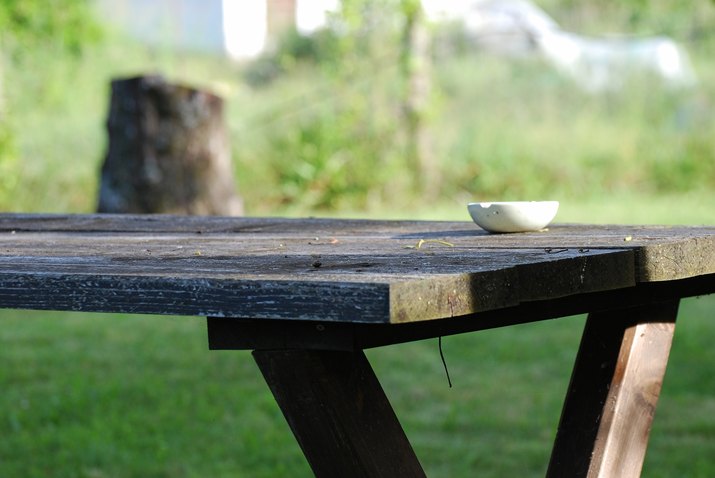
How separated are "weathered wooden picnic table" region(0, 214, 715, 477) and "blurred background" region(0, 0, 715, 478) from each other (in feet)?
4.37

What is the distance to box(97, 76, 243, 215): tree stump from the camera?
6.30 metres

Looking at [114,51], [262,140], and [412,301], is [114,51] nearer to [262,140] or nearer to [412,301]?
[262,140]

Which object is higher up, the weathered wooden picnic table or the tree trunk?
the weathered wooden picnic table

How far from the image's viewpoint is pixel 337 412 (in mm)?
1519

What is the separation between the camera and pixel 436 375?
4363mm

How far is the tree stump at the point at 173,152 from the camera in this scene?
6.30m

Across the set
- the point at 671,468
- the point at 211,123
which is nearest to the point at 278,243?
the point at 671,468

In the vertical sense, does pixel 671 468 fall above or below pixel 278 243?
below

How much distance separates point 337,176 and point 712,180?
10.9 ft

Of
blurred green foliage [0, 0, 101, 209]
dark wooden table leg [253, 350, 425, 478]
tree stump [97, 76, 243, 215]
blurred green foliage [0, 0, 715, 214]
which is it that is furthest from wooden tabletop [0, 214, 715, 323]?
blurred green foliage [0, 0, 715, 214]

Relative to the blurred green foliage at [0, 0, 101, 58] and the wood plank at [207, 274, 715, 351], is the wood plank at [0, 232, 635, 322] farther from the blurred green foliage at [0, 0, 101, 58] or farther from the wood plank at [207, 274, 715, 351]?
the blurred green foliage at [0, 0, 101, 58]

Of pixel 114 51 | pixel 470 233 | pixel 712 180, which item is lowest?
pixel 712 180

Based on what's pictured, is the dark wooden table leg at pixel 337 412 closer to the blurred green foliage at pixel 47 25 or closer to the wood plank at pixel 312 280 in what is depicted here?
the wood plank at pixel 312 280

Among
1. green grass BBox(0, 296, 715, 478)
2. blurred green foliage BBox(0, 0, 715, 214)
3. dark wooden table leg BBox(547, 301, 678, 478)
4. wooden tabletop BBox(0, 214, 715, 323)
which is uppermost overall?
wooden tabletop BBox(0, 214, 715, 323)
